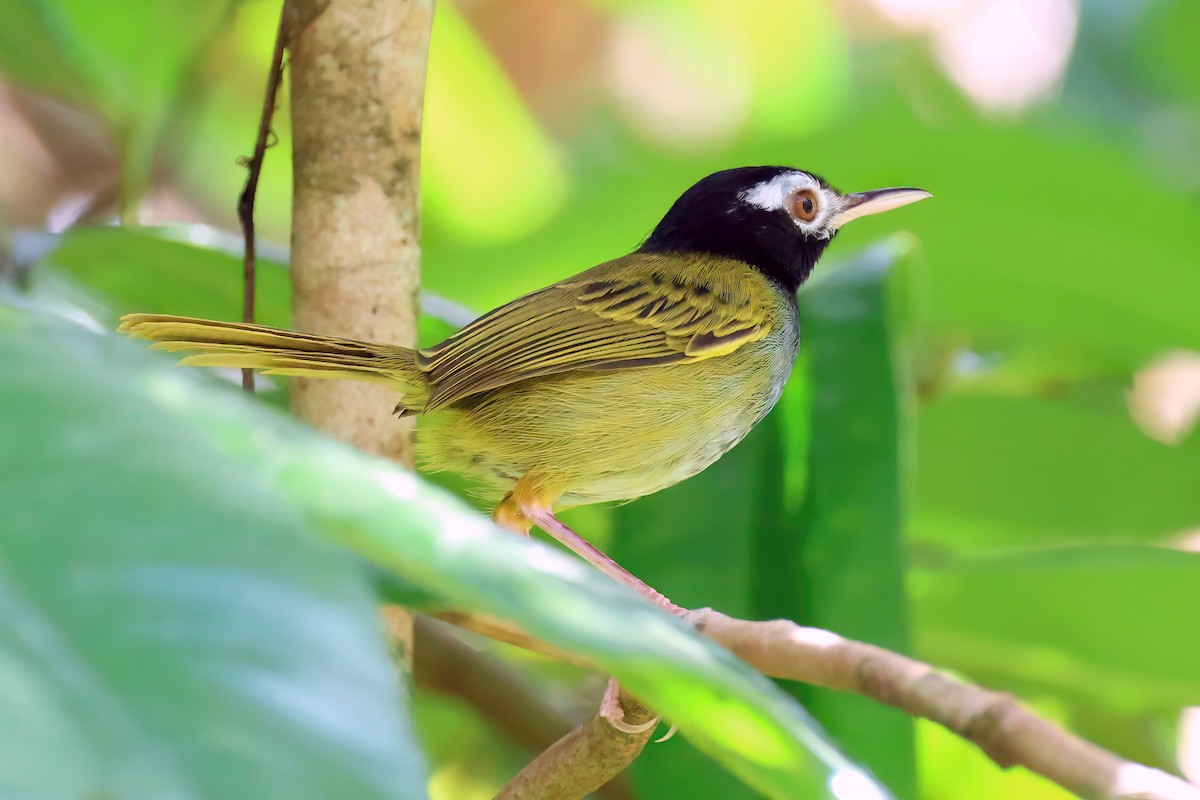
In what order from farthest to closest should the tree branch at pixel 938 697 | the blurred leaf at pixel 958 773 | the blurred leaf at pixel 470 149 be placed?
the blurred leaf at pixel 470 149, the blurred leaf at pixel 958 773, the tree branch at pixel 938 697

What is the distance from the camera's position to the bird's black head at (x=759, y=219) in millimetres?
3412

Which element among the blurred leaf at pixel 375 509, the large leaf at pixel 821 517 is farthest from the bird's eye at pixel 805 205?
the blurred leaf at pixel 375 509

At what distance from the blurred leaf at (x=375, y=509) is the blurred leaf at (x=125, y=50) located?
2.28 metres

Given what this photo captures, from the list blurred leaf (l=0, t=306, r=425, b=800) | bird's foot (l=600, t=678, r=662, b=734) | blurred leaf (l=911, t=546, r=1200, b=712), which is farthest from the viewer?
blurred leaf (l=911, t=546, r=1200, b=712)

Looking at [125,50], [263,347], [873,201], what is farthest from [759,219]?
[125,50]

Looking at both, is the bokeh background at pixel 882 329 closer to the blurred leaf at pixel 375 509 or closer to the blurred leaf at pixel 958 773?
the blurred leaf at pixel 958 773

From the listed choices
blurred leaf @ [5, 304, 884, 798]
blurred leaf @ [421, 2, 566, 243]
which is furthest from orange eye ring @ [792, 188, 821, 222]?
blurred leaf @ [5, 304, 884, 798]

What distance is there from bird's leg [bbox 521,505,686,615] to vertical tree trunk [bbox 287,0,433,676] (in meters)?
0.52

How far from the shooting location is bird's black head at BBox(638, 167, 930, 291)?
11.2 ft

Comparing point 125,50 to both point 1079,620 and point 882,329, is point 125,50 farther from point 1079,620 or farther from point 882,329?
point 1079,620

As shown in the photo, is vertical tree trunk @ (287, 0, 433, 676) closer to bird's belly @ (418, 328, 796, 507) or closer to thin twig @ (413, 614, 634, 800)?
bird's belly @ (418, 328, 796, 507)

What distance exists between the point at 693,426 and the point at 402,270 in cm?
81

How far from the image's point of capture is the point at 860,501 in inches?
104

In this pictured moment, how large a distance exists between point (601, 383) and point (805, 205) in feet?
2.91
